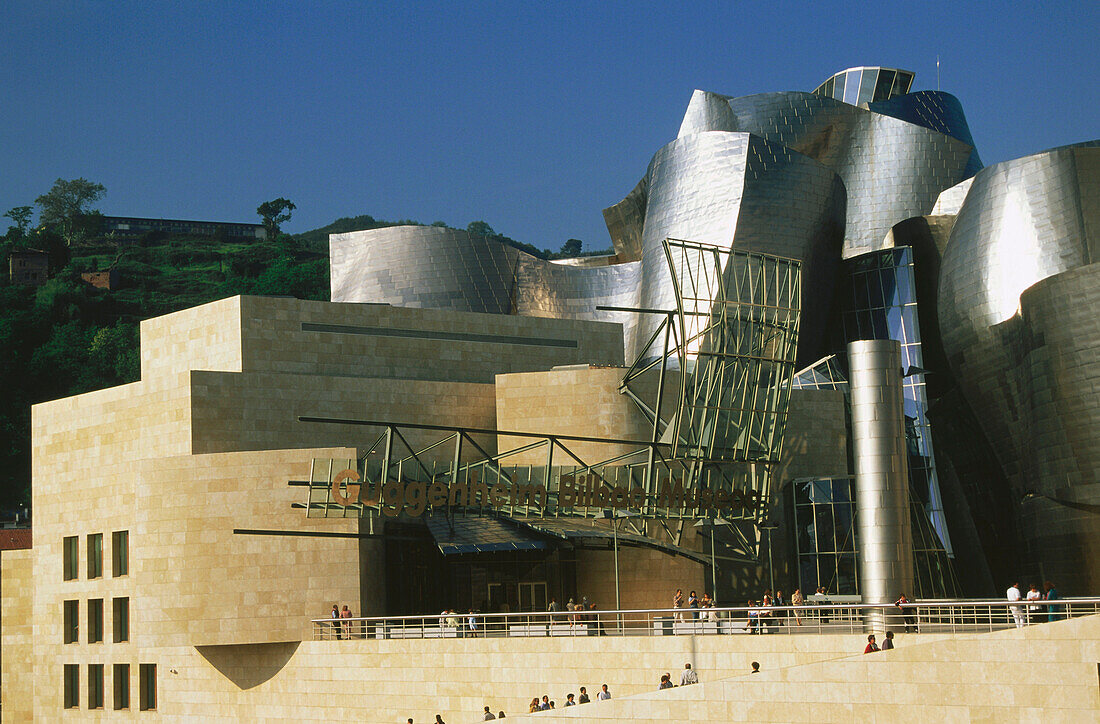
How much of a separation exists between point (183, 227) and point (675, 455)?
167 m

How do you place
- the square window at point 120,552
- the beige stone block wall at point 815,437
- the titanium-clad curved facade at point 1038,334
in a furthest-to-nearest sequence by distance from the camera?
the beige stone block wall at point 815,437 < the titanium-clad curved facade at point 1038,334 < the square window at point 120,552

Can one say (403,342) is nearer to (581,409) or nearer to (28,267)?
(581,409)

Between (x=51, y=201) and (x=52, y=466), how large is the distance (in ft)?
463

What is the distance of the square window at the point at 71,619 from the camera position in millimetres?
45594

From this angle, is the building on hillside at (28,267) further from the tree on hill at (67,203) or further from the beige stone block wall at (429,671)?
the beige stone block wall at (429,671)

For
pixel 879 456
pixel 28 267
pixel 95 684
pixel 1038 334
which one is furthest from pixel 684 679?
pixel 28 267

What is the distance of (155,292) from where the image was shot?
140 metres

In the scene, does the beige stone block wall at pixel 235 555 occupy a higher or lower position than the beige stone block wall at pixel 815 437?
lower

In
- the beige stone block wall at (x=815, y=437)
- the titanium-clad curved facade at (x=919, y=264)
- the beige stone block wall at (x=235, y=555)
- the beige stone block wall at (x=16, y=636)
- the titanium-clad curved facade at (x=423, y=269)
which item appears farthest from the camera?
the titanium-clad curved facade at (x=423, y=269)

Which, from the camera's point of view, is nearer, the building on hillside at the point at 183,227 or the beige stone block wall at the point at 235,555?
the beige stone block wall at the point at 235,555

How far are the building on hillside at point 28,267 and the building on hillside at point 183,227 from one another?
174ft

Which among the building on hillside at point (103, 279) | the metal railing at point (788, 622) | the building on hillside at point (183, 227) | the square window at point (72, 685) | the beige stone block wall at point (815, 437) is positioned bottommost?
the square window at point (72, 685)

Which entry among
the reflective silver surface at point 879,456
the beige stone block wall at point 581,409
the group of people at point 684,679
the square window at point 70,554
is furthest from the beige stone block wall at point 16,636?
the reflective silver surface at point 879,456

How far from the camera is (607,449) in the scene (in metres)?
43.7
